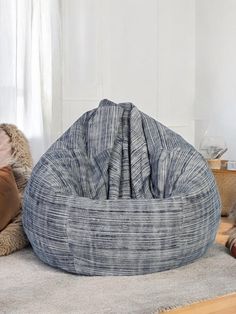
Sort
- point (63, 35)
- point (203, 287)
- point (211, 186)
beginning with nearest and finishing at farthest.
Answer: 1. point (203, 287)
2. point (211, 186)
3. point (63, 35)

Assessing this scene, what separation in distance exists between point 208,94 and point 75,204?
8.96 feet

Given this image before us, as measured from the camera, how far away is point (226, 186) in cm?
309

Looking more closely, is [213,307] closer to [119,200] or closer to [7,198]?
[119,200]

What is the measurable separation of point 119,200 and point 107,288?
31 centimetres

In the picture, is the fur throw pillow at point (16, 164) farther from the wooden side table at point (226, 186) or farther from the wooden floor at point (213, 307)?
the wooden side table at point (226, 186)

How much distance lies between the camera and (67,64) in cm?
365

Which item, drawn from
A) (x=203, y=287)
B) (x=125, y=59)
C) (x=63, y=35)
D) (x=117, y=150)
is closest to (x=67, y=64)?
(x=63, y=35)

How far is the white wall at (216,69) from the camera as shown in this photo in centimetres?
400

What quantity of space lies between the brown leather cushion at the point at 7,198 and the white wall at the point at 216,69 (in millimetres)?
2245

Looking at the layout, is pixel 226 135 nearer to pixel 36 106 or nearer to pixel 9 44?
pixel 36 106

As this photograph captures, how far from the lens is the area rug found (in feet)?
4.77

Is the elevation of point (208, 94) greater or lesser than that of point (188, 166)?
greater

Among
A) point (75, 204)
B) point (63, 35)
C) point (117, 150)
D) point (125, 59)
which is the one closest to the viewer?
point (75, 204)

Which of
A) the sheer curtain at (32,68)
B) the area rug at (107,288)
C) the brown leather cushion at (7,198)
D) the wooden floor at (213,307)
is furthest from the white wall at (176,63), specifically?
the wooden floor at (213,307)
